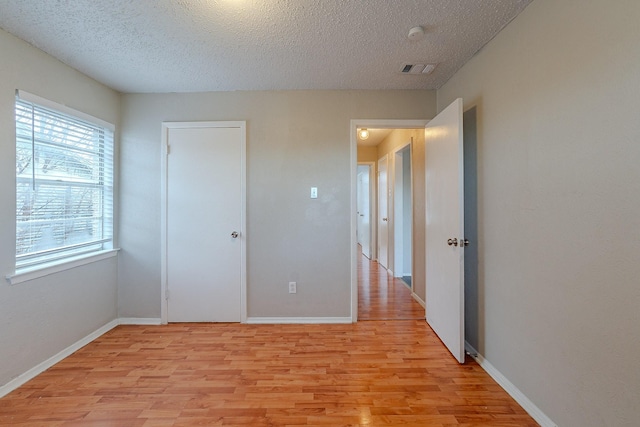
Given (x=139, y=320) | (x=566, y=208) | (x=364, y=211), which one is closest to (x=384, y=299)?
(x=566, y=208)

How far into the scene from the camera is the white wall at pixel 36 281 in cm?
186

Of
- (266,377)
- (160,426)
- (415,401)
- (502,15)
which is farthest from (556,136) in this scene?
(160,426)

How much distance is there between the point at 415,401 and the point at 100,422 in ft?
5.93

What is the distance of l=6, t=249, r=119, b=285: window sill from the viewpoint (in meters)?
1.92

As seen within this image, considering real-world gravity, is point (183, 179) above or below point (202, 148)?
below

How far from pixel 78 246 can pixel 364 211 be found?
5.53 metres

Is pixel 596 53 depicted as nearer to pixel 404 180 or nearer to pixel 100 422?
pixel 100 422

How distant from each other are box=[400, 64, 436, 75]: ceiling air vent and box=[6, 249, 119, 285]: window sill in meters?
3.14

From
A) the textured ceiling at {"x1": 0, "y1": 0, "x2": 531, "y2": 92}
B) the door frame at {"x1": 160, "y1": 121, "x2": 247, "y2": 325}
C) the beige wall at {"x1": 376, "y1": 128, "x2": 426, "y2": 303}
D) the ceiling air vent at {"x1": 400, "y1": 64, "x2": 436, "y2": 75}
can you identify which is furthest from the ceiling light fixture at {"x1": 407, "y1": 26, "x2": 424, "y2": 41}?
the door frame at {"x1": 160, "y1": 121, "x2": 247, "y2": 325}

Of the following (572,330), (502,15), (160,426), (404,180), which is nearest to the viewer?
(572,330)

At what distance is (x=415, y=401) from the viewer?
5.76ft

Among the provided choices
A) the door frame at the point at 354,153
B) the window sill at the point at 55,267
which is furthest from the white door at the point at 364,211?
the window sill at the point at 55,267

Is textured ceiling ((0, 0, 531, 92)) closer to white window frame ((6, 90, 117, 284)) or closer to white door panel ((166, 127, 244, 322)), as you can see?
white window frame ((6, 90, 117, 284))

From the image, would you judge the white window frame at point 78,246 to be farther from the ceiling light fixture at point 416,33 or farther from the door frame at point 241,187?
the ceiling light fixture at point 416,33
